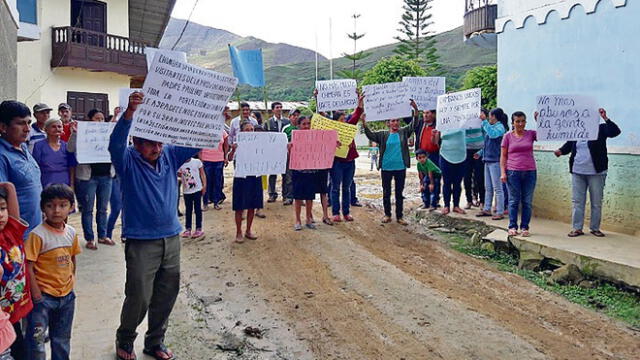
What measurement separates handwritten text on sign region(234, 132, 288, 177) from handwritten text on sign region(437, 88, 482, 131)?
2675 millimetres

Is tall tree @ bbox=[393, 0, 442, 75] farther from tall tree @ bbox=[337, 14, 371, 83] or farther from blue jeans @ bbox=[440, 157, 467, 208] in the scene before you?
blue jeans @ bbox=[440, 157, 467, 208]

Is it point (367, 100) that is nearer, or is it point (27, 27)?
point (367, 100)

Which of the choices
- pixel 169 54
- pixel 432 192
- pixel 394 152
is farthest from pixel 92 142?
pixel 432 192

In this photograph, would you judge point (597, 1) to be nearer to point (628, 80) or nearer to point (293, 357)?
point (628, 80)

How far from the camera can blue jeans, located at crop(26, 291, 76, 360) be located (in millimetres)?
3129

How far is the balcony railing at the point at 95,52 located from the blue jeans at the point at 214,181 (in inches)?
363

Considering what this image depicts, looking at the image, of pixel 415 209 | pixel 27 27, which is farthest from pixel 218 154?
pixel 27 27

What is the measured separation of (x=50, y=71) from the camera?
16953mm

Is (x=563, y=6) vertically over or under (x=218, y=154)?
over

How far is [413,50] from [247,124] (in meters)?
44.1

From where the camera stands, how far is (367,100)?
854 centimetres

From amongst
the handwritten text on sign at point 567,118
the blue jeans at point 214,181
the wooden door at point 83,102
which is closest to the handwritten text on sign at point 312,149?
the blue jeans at point 214,181

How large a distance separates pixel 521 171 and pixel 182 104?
5.04 m

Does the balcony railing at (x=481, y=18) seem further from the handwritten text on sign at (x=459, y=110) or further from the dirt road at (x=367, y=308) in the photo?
the dirt road at (x=367, y=308)
